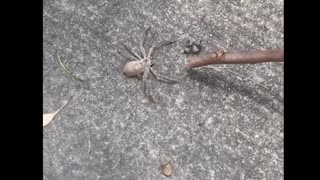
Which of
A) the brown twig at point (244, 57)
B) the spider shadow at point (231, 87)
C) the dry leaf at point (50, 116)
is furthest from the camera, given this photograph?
the dry leaf at point (50, 116)

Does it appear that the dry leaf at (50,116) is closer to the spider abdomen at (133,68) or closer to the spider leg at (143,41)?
Result: the spider abdomen at (133,68)

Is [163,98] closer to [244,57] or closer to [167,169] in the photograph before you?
[167,169]

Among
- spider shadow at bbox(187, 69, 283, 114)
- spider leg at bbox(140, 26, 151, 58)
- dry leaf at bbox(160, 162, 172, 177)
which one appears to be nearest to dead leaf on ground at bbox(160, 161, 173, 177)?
dry leaf at bbox(160, 162, 172, 177)

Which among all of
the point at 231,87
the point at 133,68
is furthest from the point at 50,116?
the point at 231,87

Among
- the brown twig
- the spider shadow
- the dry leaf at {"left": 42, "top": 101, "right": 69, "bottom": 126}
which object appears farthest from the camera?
the dry leaf at {"left": 42, "top": 101, "right": 69, "bottom": 126}

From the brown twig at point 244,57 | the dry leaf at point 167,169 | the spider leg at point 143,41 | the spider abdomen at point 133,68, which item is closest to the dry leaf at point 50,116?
the spider abdomen at point 133,68

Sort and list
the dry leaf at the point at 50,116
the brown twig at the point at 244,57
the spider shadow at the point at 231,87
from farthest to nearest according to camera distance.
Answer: the dry leaf at the point at 50,116 → the spider shadow at the point at 231,87 → the brown twig at the point at 244,57

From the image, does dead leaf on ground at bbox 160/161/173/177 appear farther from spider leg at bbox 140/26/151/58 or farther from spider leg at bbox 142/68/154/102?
spider leg at bbox 140/26/151/58
